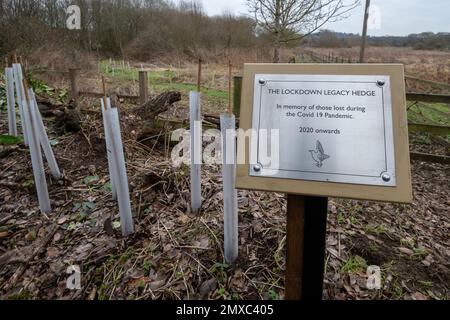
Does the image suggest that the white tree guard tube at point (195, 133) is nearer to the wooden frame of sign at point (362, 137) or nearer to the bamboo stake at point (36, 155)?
the wooden frame of sign at point (362, 137)

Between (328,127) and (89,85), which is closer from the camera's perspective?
(328,127)

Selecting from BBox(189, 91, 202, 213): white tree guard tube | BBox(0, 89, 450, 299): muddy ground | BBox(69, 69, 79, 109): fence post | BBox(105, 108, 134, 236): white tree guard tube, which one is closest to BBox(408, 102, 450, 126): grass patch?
BBox(0, 89, 450, 299): muddy ground

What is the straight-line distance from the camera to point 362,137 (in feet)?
4.22

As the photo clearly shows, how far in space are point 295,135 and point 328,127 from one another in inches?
5.6

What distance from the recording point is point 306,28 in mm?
7980

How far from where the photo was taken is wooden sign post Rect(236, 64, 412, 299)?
127 cm

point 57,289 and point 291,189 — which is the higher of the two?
point 291,189

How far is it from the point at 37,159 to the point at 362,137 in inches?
88.0

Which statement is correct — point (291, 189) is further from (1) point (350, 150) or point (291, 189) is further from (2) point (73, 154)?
(2) point (73, 154)

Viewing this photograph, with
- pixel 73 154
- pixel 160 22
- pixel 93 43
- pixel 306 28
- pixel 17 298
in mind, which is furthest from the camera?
pixel 160 22

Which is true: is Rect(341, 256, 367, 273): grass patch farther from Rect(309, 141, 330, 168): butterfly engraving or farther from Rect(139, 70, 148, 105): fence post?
Rect(139, 70, 148, 105): fence post

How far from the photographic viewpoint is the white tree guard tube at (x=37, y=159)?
223cm

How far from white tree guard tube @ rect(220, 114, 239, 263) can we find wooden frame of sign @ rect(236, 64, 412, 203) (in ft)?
0.90

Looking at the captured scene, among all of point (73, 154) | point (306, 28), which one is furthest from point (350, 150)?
point (306, 28)
